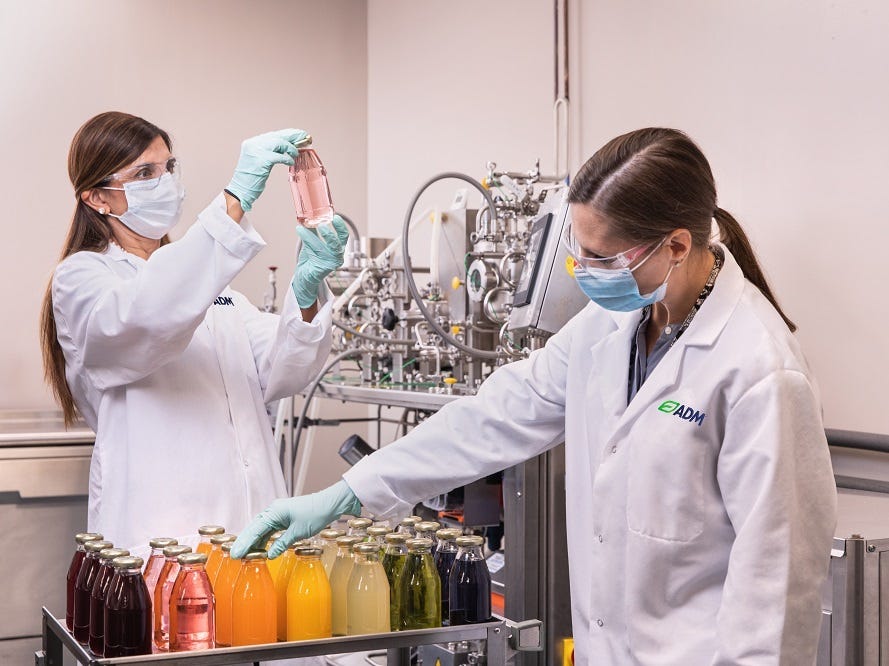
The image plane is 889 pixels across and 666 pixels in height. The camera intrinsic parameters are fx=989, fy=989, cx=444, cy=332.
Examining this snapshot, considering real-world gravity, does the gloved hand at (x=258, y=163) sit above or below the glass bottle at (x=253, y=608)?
above

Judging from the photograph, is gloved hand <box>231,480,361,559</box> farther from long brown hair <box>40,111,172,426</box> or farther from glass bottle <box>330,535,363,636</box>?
long brown hair <box>40,111,172,426</box>

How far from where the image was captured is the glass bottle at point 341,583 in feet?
4.31

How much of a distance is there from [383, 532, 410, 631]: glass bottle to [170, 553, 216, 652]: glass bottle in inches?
9.8

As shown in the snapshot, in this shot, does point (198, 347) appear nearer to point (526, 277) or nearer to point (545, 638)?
point (526, 277)

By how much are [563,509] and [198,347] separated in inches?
31.9

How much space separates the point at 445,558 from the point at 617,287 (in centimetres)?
45

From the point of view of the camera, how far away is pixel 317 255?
1.90 m

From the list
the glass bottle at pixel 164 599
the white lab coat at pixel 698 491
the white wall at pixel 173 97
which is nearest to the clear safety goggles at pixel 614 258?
the white lab coat at pixel 698 491

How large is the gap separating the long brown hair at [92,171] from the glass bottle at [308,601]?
0.91 meters

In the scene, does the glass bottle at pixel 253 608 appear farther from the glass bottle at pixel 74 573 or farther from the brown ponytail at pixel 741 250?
the brown ponytail at pixel 741 250

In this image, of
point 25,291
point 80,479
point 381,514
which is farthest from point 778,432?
point 25,291

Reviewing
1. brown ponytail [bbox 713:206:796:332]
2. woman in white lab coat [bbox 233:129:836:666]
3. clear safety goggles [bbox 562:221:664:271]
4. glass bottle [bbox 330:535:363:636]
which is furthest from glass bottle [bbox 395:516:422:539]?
brown ponytail [bbox 713:206:796:332]

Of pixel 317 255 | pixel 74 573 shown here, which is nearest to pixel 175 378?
pixel 317 255

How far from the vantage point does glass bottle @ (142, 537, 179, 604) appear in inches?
51.5
